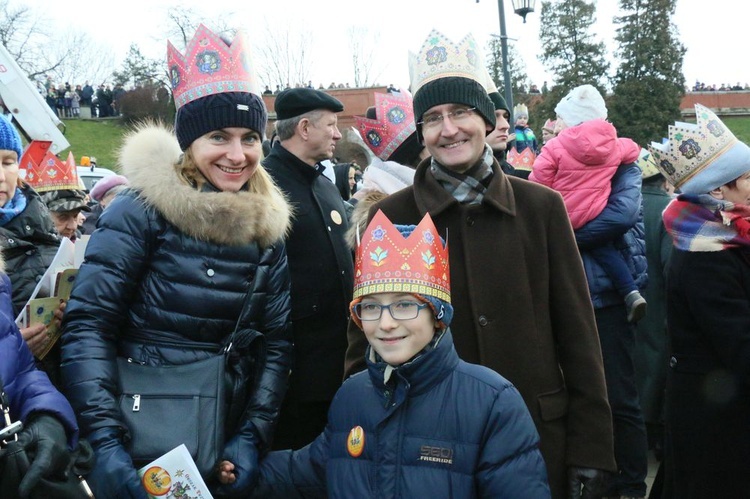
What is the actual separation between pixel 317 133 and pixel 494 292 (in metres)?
1.78

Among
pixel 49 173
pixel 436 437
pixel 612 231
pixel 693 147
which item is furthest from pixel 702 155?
pixel 49 173

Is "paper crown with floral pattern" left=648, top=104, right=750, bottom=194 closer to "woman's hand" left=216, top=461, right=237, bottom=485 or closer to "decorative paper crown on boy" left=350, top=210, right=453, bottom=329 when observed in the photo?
"decorative paper crown on boy" left=350, top=210, right=453, bottom=329

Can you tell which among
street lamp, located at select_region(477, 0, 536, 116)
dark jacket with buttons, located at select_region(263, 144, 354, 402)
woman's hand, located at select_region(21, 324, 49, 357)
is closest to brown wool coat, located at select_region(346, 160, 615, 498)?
dark jacket with buttons, located at select_region(263, 144, 354, 402)

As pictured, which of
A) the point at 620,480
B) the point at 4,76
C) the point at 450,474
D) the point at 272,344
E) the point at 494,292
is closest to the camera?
the point at 450,474

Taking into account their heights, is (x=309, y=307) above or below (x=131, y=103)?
below

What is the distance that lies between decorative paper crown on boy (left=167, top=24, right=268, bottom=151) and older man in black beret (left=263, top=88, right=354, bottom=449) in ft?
2.76

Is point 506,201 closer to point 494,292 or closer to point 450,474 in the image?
point 494,292

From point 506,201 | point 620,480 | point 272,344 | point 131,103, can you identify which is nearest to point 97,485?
point 272,344

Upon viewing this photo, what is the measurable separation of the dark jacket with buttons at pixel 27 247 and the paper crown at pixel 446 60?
6.87 ft

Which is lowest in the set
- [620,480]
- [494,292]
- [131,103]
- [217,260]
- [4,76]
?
[620,480]

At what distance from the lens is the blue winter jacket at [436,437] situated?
2.46m

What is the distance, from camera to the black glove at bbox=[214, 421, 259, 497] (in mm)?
2836

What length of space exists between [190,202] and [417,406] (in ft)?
3.74

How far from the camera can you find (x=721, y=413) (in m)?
3.60
